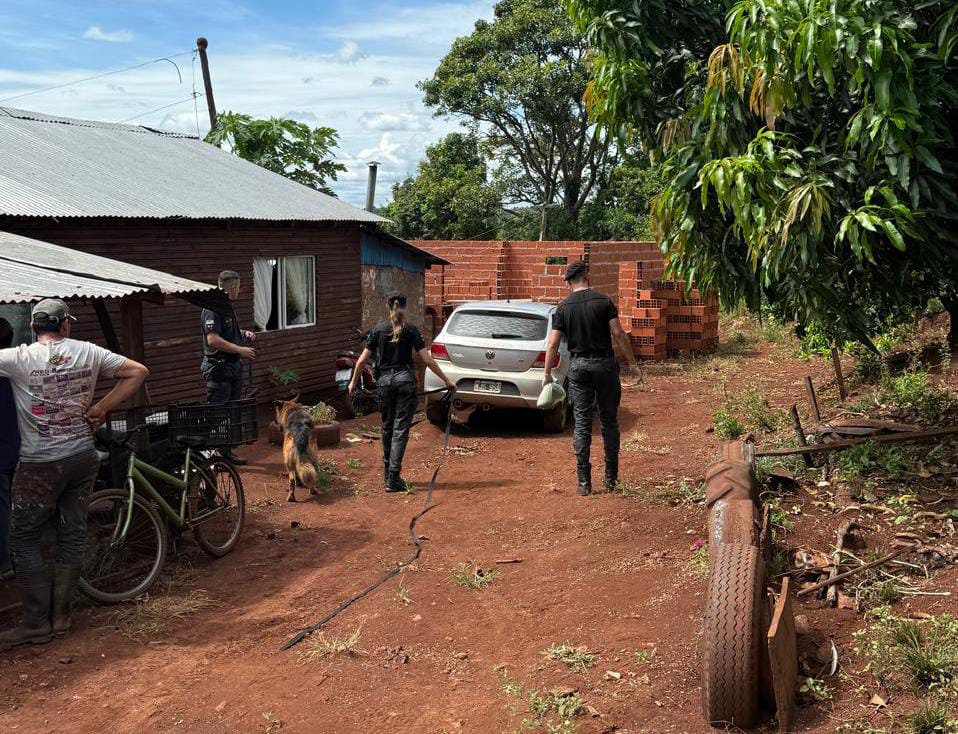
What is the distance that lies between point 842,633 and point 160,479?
176 inches

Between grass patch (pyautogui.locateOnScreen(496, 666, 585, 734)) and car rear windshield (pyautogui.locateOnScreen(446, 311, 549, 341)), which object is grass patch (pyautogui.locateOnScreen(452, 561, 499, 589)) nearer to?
grass patch (pyautogui.locateOnScreen(496, 666, 585, 734))

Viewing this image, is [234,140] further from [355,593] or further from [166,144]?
[355,593]

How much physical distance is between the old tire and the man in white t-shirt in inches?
140

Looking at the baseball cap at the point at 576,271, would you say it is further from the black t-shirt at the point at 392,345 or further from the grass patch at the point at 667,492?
the grass patch at the point at 667,492

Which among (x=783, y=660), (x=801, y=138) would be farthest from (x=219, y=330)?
(x=783, y=660)

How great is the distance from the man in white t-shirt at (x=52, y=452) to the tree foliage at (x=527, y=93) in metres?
26.5

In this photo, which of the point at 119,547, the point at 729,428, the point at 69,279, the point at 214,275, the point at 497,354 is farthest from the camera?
the point at 214,275

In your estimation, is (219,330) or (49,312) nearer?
(49,312)

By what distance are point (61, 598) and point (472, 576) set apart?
2.60 m

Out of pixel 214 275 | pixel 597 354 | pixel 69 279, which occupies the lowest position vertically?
pixel 597 354

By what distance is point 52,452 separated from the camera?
5.40 meters

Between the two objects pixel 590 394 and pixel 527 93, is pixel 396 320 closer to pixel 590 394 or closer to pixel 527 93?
pixel 590 394

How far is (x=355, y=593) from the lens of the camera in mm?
6285

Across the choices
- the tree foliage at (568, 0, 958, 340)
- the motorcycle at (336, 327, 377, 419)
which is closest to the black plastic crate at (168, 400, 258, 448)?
the tree foliage at (568, 0, 958, 340)
